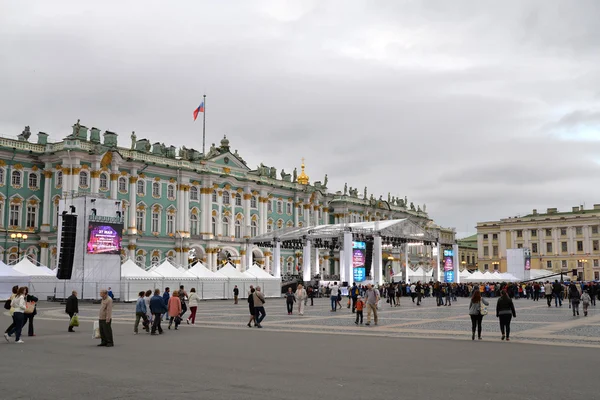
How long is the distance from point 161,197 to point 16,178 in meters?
14.0

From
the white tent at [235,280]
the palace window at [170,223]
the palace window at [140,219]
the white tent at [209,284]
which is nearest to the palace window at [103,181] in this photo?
the palace window at [140,219]

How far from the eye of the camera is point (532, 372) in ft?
38.2

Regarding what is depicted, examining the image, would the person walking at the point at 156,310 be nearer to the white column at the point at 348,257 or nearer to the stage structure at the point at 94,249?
the stage structure at the point at 94,249

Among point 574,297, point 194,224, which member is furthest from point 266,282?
point 574,297

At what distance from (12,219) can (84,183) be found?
6810 mm

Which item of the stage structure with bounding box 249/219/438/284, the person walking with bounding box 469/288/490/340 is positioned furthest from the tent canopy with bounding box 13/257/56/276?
the person walking with bounding box 469/288/490/340

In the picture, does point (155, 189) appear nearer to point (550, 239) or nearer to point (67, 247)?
point (67, 247)

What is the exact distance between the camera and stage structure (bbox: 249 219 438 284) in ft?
177

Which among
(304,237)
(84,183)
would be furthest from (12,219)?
(304,237)

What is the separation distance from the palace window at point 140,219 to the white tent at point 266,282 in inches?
604

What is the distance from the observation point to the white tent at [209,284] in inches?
1863

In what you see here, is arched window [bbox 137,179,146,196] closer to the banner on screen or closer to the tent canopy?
the tent canopy

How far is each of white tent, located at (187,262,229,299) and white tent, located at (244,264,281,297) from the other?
356 centimetres

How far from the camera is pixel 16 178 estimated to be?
5744 cm
